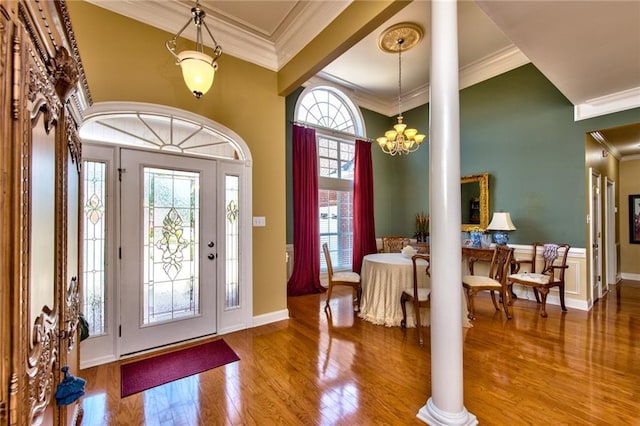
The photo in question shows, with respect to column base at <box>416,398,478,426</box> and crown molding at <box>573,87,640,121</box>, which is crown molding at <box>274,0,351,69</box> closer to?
column base at <box>416,398,478,426</box>

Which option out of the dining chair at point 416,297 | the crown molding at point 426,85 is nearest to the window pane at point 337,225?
the crown molding at point 426,85

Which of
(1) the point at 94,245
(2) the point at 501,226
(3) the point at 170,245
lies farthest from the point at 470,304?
(1) the point at 94,245

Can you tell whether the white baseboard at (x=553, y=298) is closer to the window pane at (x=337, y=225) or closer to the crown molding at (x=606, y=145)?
the crown molding at (x=606, y=145)

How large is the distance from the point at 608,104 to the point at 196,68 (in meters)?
5.16

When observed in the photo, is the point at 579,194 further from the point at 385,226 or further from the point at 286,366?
the point at 286,366

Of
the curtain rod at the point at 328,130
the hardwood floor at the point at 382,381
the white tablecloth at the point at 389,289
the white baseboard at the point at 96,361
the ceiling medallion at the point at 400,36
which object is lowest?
the hardwood floor at the point at 382,381

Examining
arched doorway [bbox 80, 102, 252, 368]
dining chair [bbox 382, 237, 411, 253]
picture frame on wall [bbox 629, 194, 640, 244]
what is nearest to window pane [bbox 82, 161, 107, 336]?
arched doorway [bbox 80, 102, 252, 368]

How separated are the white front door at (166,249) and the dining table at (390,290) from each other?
1955 millimetres

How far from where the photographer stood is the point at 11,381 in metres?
Answer: 0.66

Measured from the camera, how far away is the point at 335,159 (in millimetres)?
5840

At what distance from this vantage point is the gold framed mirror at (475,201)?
503cm

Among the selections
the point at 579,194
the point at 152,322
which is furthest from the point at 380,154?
the point at 152,322

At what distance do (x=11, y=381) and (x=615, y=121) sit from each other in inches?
233

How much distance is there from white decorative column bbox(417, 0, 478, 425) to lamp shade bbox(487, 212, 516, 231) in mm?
3267
